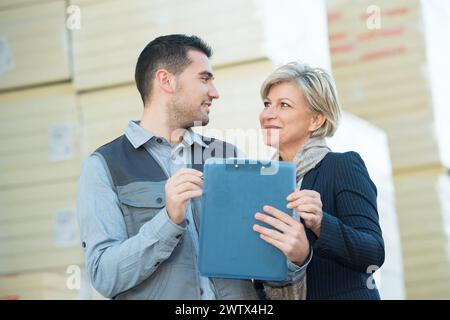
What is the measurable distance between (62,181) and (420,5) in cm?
216

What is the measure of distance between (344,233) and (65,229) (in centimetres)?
201

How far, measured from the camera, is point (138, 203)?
1814 millimetres

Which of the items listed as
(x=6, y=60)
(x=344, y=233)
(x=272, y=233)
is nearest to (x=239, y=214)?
(x=272, y=233)

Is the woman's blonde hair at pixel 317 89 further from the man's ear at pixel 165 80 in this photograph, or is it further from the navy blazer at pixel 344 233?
the man's ear at pixel 165 80

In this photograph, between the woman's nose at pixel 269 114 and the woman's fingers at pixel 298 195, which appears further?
the woman's nose at pixel 269 114

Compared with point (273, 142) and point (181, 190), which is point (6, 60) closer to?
point (273, 142)

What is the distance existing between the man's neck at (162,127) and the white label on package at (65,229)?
1.48 metres

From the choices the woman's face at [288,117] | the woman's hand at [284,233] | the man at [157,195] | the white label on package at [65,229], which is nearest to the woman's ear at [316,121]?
the woman's face at [288,117]

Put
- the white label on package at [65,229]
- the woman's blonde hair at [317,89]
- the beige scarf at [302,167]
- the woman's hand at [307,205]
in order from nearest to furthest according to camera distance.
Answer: the woman's hand at [307,205] → the beige scarf at [302,167] → the woman's blonde hair at [317,89] → the white label on package at [65,229]

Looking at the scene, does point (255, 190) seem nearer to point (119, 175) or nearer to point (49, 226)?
point (119, 175)

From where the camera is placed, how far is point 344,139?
349 cm

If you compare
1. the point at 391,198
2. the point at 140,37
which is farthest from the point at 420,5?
the point at 140,37

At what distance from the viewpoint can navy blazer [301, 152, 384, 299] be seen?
5.47ft

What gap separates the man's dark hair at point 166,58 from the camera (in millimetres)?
2082
